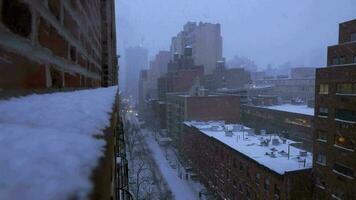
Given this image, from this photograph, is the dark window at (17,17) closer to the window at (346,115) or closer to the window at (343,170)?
the window at (343,170)

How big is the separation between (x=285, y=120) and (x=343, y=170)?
23.5 meters

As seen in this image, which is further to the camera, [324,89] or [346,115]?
[324,89]

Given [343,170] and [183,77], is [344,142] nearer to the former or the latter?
[343,170]

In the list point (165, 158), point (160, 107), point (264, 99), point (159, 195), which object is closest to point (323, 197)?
point (159, 195)

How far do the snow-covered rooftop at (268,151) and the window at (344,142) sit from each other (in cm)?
244

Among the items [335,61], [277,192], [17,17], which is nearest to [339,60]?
[335,61]

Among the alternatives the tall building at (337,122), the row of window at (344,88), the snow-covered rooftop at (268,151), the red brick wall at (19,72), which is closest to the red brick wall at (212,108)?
the snow-covered rooftop at (268,151)

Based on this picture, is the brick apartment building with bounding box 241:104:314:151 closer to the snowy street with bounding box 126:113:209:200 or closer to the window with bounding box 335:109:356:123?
the snowy street with bounding box 126:113:209:200

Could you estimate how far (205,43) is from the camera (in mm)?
71938

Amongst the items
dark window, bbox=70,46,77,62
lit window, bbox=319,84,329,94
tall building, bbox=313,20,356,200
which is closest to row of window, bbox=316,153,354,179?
tall building, bbox=313,20,356,200

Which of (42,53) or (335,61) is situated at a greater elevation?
(335,61)

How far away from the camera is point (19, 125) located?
580 millimetres

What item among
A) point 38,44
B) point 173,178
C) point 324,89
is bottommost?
point 173,178

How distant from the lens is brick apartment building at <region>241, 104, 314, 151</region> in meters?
36.6
